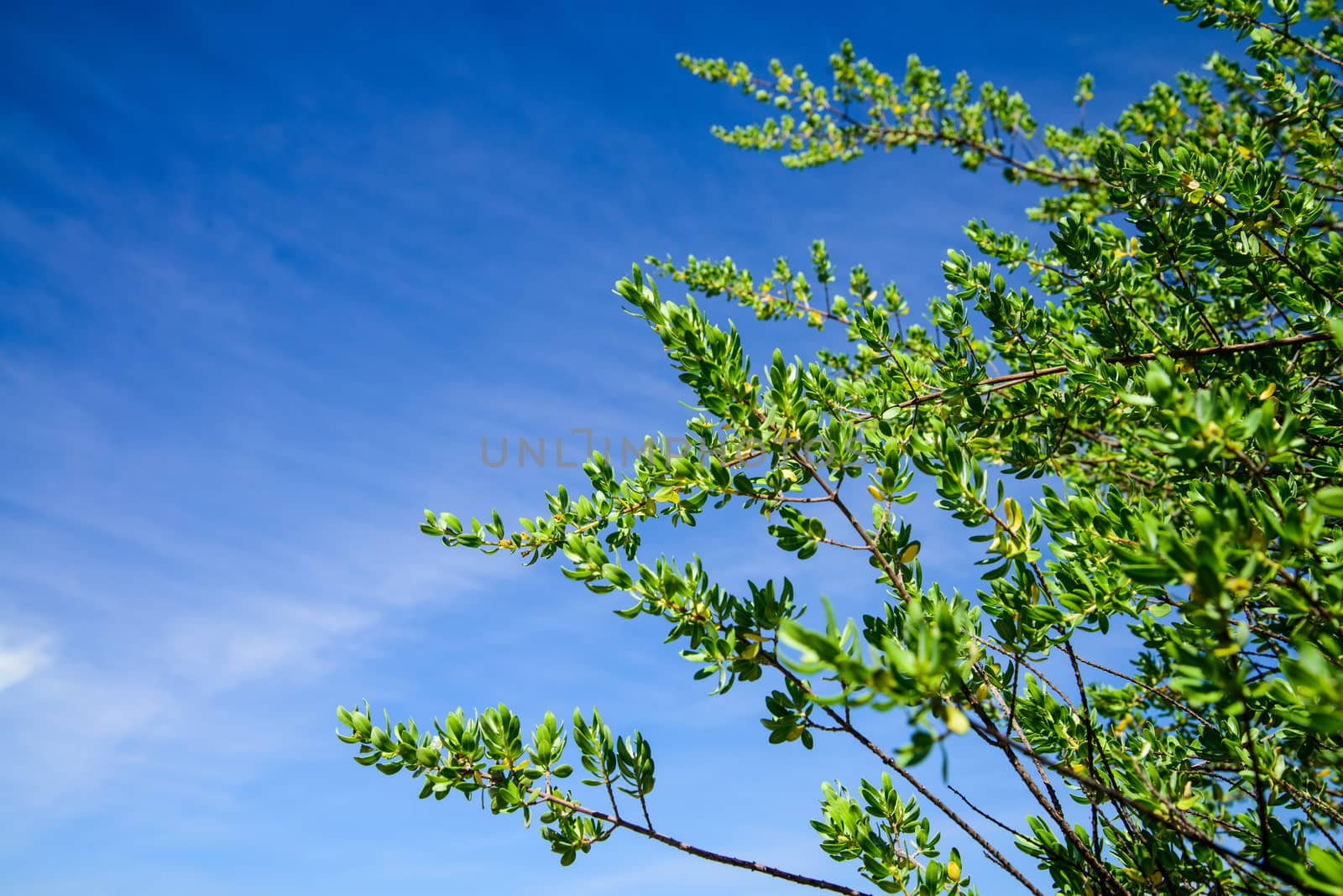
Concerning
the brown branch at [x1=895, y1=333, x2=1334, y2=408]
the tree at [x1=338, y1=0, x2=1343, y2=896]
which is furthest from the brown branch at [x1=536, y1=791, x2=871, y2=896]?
the brown branch at [x1=895, y1=333, x2=1334, y2=408]

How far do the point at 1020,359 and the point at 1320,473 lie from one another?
123 centimetres

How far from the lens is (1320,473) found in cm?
281

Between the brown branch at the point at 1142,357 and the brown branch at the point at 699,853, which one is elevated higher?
the brown branch at the point at 1142,357

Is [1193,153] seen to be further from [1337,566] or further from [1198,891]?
[1198,891]

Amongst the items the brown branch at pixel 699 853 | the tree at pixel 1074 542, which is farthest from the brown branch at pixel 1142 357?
the brown branch at pixel 699 853

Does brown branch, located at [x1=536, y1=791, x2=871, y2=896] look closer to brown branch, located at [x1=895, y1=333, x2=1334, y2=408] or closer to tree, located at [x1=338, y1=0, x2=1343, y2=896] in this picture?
tree, located at [x1=338, y1=0, x2=1343, y2=896]

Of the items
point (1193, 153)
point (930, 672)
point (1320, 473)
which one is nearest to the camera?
point (930, 672)

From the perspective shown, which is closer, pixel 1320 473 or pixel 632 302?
pixel 632 302

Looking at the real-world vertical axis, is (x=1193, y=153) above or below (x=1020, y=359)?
above

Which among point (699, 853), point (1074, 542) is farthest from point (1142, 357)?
point (699, 853)

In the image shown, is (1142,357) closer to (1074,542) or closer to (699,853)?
(1074,542)

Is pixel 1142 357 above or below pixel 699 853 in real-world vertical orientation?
above

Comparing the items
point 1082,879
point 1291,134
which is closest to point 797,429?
point 1082,879

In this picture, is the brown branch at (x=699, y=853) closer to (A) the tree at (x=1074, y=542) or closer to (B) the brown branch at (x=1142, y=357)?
(A) the tree at (x=1074, y=542)
